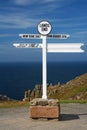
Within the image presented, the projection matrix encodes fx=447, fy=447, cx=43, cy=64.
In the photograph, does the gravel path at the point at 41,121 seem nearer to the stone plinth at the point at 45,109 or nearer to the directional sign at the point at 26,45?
the stone plinth at the point at 45,109

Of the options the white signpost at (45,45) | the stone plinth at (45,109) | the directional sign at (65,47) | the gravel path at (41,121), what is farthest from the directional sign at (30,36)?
the gravel path at (41,121)

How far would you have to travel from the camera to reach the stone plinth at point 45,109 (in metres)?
16.4

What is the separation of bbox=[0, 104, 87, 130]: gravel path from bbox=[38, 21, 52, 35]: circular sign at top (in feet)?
11.0

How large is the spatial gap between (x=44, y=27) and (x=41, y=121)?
3587 mm

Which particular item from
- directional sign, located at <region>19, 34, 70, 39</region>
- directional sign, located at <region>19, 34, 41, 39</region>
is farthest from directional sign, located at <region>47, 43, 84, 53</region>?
directional sign, located at <region>19, 34, 41, 39</region>

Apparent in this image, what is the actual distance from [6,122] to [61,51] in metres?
3.53

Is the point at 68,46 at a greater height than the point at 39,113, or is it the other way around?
the point at 68,46

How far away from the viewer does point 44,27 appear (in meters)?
17.2

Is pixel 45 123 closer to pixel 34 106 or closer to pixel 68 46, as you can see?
pixel 34 106

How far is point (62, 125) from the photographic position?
15.7 metres

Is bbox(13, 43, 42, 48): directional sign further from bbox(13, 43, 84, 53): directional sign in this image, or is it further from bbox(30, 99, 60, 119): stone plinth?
bbox(30, 99, 60, 119): stone plinth

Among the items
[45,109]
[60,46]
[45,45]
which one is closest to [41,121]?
[45,109]

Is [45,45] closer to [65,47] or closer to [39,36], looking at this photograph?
[39,36]

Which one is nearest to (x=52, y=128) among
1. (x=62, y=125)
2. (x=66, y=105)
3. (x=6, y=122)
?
(x=62, y=125)
